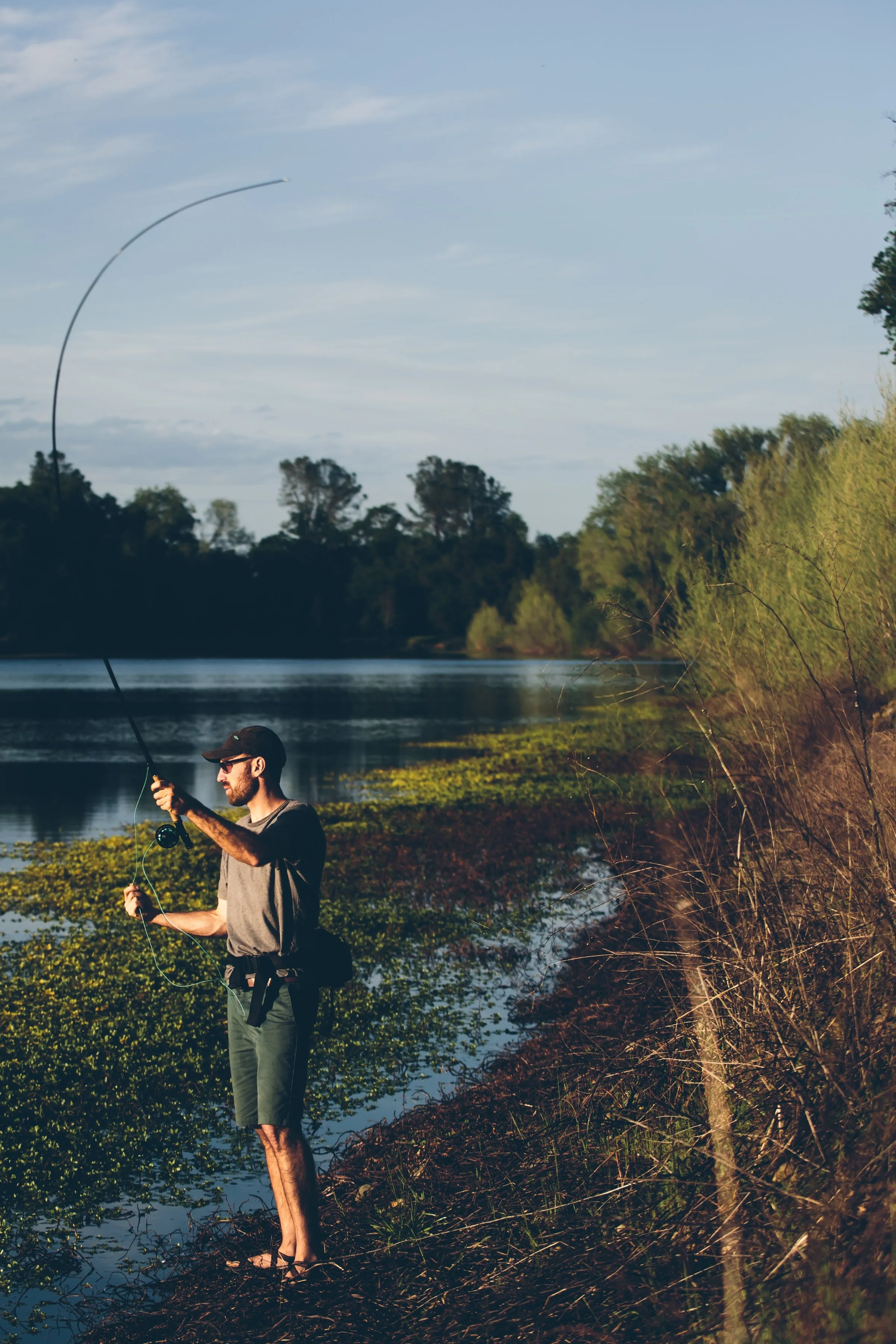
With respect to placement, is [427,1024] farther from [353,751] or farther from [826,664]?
[353,751]

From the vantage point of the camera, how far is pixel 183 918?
5715 mm

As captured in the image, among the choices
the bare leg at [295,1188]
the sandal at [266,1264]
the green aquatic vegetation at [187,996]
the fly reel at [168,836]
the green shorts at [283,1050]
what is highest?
the fly reel at [168,836]

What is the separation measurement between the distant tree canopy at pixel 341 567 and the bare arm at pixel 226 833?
70.4 meters

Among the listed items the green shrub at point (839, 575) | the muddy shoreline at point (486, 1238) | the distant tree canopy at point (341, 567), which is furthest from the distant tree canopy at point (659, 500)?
the muddy shoreline at point (486, 1238)

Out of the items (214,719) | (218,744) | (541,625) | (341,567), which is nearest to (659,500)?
(541,625)

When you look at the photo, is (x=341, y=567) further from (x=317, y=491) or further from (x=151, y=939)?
(x=151, y=939)

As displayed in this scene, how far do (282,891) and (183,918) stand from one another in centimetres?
83

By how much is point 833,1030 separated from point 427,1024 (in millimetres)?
5426

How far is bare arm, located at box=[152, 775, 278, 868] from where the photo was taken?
488 cm

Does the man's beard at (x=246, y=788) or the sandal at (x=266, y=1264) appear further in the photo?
the man's beard at (x=246, y=788)

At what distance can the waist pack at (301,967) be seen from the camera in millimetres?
5027

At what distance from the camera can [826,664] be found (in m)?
17.0

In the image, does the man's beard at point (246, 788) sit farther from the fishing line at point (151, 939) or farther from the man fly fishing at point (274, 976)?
the fishing line at point (151, 939)

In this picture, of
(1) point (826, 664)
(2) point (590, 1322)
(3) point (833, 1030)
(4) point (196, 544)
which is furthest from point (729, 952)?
(4) point (196, 544)
